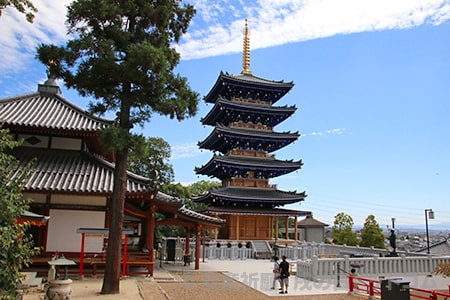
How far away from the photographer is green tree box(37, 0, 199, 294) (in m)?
12.3

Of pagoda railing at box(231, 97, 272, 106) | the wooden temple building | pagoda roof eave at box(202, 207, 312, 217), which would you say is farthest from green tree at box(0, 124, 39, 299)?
pagoda railing at box(231, 97, 272, 106)

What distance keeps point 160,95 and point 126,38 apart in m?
2.23

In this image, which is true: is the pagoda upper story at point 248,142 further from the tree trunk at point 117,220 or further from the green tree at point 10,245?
the green tree at point 10,245

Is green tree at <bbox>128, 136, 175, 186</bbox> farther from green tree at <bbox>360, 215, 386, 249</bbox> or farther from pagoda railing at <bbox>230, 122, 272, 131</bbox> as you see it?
green tree at <bbox>360, 215, 386, 249</bbox>

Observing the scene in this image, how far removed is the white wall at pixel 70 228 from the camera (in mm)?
15711

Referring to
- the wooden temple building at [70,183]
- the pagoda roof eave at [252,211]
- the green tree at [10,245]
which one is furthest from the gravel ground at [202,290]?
the pagoda roof eave at [252,211]

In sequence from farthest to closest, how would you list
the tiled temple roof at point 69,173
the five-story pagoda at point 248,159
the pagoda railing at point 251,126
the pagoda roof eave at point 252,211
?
the pagoda railing at point 251,126 → the five-story pagoda at point 248,159 → the pagoda roof eave at point 252,211 → the tiled temple roof at point 69,173

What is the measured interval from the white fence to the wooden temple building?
23.1 ft

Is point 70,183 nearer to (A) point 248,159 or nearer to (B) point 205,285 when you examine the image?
(B) point 205,285

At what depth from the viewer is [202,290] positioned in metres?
14.5

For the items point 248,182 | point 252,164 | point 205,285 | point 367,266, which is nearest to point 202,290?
point 205,285

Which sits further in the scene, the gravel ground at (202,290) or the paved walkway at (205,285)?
the gravel ground at (202,290)

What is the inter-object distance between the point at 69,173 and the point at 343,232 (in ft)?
106

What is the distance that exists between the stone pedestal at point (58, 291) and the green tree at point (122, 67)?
6.61 feet
